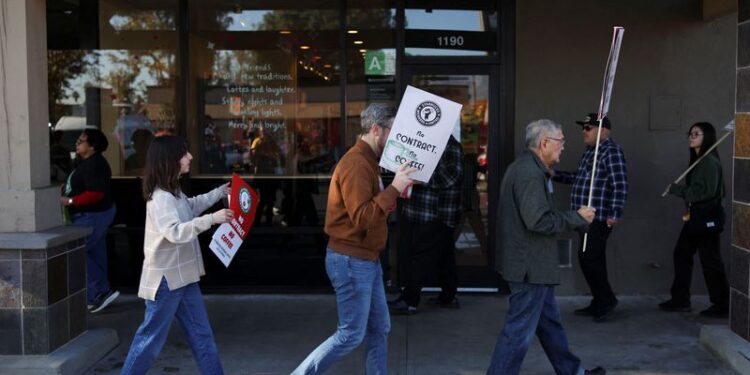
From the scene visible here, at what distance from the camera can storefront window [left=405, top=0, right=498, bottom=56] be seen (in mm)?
7770

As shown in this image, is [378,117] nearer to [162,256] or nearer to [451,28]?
[162,256]

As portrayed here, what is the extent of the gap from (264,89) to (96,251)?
7.47 ft

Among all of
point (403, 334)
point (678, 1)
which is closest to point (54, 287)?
point (403, 334)

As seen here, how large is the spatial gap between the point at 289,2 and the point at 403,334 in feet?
11.8

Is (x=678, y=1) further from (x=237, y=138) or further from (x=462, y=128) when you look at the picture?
(x=237, y=138)

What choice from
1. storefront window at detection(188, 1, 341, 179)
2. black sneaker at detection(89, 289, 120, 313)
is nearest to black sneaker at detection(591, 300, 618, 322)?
storefront window at detection(188, 1, 341, 179)

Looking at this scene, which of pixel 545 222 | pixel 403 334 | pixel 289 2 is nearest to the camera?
pixel 545 222

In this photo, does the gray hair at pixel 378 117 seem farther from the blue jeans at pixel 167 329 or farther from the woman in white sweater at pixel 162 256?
the blue jeans at pixel 167 329

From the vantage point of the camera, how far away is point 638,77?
25.2 feet

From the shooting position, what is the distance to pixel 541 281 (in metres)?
4.80

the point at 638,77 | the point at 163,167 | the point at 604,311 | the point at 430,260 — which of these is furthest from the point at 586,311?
the point at 163,167

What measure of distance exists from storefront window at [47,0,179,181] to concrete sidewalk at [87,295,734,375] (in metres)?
1.75

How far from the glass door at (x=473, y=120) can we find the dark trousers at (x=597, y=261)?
4.13 feet

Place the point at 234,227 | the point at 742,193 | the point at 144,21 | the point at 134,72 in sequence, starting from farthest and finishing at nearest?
the point at 134,72
the point at 144,21
the point at 742,193
the point at 234,227
